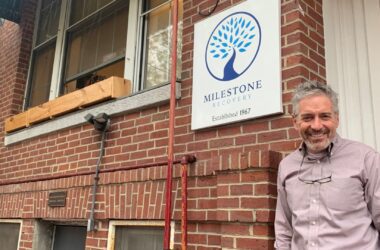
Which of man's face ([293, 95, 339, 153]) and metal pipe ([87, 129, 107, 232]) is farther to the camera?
metal pipe ([87, 129, 107, 232])

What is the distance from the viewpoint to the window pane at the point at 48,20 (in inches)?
243

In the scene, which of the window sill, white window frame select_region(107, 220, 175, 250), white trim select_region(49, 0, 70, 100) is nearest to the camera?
white window frame select_region(107, 220, 175, 250)

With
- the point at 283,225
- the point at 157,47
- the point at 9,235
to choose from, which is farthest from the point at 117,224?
the point at 9,235

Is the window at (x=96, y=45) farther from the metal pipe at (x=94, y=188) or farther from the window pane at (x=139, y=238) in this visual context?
the window pane at (x=139, y=238)

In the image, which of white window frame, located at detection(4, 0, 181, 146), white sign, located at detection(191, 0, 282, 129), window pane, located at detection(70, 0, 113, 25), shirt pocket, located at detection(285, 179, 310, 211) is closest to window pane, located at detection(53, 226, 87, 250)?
white window frame, located at detection(4, 0, 181, 146)

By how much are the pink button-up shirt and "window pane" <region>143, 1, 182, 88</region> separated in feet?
7.29

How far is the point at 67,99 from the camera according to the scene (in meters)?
4.90

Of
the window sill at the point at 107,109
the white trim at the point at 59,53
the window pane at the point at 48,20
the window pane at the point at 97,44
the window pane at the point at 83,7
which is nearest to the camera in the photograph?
the window sill at the point at 107,109

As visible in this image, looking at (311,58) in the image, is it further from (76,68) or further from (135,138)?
(76,68)

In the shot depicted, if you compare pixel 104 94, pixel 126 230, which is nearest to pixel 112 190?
pixel 126 230

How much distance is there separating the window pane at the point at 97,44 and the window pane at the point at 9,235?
192 cm

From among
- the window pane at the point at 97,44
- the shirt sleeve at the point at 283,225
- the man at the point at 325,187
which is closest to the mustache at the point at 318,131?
the man at the point at 325,187

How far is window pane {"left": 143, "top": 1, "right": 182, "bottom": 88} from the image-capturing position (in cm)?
428

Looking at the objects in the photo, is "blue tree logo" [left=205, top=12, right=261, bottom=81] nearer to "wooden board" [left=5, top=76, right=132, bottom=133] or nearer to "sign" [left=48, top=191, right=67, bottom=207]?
"wooden board" [left=5, top=76, right=132, bottom=133]
